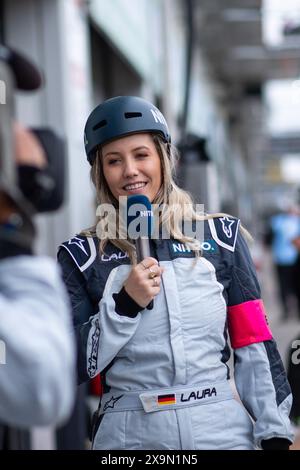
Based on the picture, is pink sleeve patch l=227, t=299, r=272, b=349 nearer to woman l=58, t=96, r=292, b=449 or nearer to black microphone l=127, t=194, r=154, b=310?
woman l=58, t=96, r=292, b=449

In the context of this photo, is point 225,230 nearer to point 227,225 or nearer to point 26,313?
point 227,225

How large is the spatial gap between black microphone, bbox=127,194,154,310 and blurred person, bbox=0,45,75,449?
0.79 metres

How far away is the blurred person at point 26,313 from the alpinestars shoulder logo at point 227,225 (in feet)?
3.42

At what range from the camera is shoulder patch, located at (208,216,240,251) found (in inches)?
107

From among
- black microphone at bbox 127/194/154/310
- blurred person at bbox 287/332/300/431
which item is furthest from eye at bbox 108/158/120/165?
blurred person at bbox 287/332/300/431

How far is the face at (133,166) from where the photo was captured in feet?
8.76

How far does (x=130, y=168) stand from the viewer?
265 cm

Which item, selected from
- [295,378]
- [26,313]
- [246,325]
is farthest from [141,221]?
[26,313]

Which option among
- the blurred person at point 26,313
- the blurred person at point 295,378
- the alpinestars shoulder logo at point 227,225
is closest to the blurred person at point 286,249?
the blurred person at point 295,378

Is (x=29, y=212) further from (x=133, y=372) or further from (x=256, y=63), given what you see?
(x=256, y=63)

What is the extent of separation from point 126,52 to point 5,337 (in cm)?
890

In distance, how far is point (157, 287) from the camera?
2475 millimetres

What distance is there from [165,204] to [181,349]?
42 centimetres

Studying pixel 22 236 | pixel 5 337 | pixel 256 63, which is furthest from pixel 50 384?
pixel 256 63
